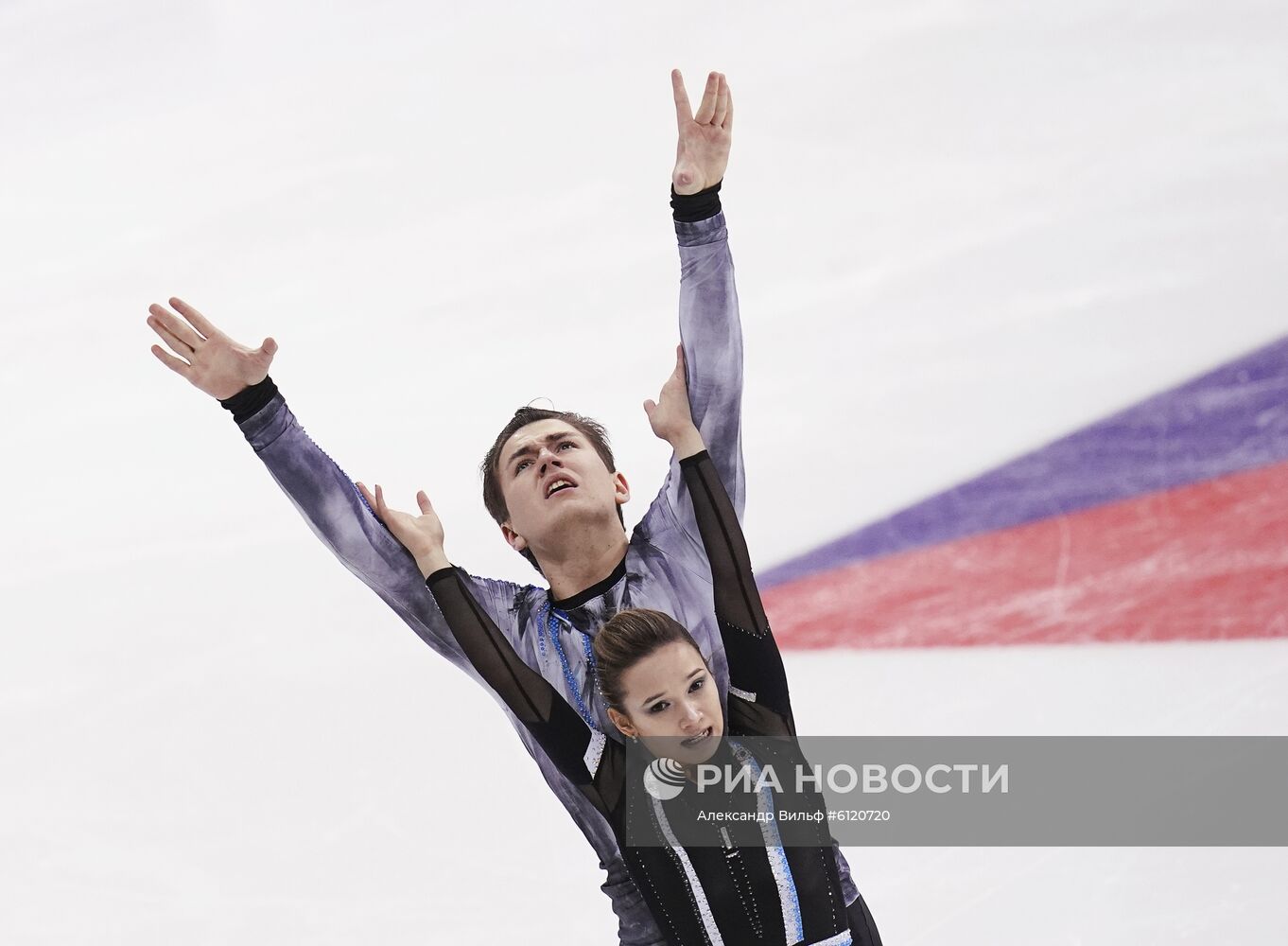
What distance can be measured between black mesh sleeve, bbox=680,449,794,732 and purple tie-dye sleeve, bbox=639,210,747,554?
4.9 inches

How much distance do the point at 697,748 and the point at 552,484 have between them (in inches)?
21.0

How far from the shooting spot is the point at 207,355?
2.72 meters

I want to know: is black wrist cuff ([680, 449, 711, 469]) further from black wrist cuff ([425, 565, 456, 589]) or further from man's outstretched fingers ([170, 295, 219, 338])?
man's outstretched fingers ([170, 295, 219, 338])

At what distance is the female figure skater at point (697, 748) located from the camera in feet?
8.43

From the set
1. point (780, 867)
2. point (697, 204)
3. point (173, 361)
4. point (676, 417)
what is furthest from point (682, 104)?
point (780, 867)

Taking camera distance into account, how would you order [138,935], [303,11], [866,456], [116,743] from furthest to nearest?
[303,11], [866,456], [116,743], [138,935]

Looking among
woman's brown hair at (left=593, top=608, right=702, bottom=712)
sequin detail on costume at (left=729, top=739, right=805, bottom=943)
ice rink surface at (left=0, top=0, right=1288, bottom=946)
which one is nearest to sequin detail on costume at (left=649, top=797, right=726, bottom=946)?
sequin detail on costume at (left=729, top=739, right=805, bottom=943)

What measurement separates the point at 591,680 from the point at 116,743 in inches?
60.1

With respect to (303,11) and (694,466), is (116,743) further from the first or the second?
(303,11)

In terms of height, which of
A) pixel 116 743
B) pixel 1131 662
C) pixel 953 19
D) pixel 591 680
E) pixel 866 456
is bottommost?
pixel 591 680

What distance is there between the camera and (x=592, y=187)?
4.56 meters

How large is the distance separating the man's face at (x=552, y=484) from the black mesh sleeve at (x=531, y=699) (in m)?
0.20

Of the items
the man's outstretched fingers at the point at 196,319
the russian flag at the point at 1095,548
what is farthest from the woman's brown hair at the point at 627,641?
the russian flag at the point at 1095,548

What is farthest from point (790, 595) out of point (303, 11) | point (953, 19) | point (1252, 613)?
point (303, 11)
